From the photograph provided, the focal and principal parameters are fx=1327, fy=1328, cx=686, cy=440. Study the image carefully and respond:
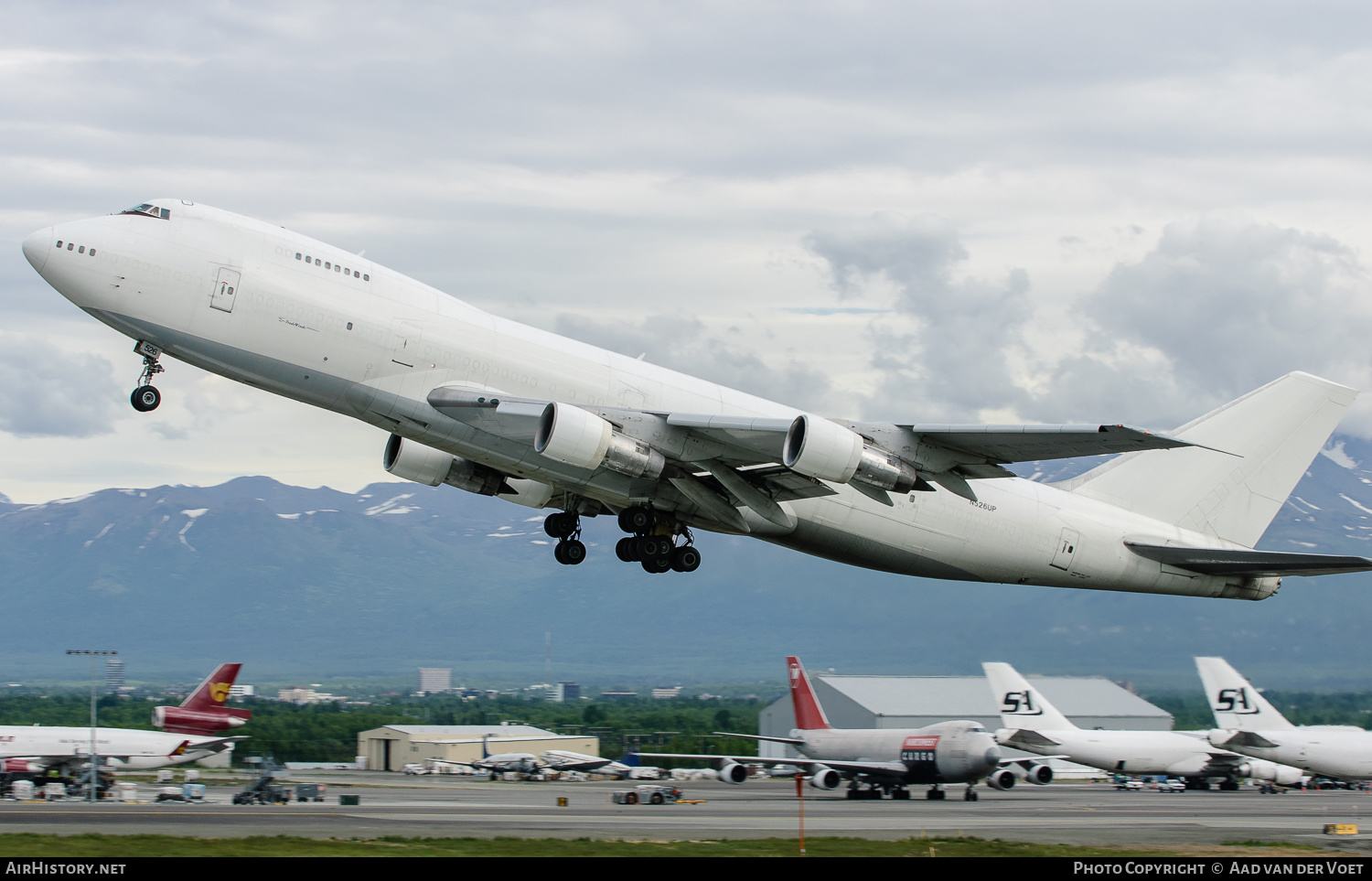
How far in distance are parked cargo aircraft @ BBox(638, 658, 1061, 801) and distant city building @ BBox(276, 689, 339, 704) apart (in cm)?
7674

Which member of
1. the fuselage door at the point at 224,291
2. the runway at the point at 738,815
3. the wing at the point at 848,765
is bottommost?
the runway at the point at 738,815

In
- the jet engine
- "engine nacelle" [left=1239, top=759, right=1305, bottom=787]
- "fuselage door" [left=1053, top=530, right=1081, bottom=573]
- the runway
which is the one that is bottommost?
the runway

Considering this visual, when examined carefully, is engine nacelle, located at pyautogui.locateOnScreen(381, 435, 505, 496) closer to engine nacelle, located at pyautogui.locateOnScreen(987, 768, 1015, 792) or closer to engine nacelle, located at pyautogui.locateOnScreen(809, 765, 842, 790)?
engine nacelle, located at pyautogui.locateOnScreen(809, 765, 842, 790)

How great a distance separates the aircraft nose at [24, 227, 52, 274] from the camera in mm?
25359

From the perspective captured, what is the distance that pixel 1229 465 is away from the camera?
118 ft

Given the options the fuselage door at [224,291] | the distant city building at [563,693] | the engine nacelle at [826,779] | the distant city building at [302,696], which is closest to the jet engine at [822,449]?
the fuselage door at [224,291]

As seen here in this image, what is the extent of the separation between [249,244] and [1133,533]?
75.1ft

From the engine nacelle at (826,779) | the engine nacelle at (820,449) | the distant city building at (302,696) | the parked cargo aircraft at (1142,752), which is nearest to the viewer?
the engine nacelle at (820,449)

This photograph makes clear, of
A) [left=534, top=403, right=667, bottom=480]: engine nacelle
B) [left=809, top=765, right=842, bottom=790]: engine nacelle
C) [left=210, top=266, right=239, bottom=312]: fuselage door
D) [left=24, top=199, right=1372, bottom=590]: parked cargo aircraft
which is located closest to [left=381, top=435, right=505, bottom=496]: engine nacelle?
[left=24, top=199, right=1372, bottom=590]: parked cargo aircraft

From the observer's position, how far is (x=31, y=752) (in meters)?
48.8

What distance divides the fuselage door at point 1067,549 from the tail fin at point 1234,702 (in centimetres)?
2479

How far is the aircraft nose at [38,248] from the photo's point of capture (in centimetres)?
2536

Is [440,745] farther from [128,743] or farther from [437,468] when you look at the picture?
[437,468]

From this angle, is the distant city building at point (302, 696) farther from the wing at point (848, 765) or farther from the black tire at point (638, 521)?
the black tire at point (638, 521)
